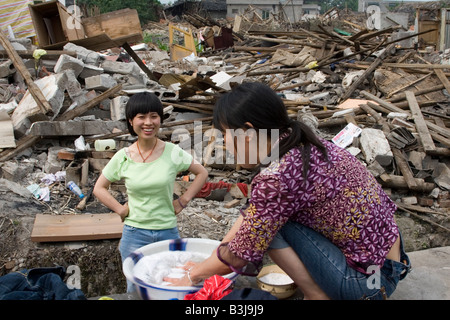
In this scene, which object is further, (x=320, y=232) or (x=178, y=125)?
(x=178, y=125)

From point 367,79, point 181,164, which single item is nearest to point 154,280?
point 181,164

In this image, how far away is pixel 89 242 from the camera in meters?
4.37

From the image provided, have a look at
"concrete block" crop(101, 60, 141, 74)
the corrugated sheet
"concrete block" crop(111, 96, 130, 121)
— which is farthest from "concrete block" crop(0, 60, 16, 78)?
the corrugated sheet

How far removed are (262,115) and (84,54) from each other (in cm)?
682

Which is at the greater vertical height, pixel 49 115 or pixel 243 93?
pixel 243 93

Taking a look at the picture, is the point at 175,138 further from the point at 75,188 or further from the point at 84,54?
the point at 84,54

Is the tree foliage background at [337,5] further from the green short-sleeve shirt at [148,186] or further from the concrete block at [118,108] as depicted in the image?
the green short-sleeve shirt at [148,186]

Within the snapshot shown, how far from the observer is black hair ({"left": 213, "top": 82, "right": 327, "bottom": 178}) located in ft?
6.09

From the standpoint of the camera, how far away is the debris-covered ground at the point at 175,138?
179 inches

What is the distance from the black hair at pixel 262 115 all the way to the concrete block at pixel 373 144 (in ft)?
13.5

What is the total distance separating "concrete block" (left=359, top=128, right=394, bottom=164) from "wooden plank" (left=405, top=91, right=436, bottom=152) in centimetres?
52
